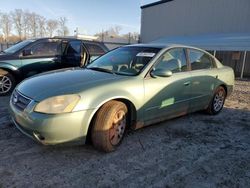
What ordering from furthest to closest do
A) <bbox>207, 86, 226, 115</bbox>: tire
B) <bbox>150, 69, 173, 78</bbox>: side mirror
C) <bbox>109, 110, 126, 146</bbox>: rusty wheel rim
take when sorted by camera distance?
<bbox>207, 86, 226, 115</bbox>: tire → <bbox>150, 69, 173, 78</bbox>: side mirror → <bbox>109, 110, 126, 146</bbox>: rusty wheel rim

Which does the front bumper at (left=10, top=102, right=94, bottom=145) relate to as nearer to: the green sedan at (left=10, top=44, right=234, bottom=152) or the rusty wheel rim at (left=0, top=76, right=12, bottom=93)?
the green sedan at (left=10, top=44, right=234, bottom=152)

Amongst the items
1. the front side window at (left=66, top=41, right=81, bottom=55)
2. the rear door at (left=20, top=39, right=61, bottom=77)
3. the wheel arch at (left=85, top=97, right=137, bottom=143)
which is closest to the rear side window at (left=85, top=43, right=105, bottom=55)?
the front side window at (left=66, top=41, right=81, bottom=55)

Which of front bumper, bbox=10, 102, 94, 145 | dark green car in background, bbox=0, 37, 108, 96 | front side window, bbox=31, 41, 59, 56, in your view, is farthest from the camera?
front side window, bbox=31, 41, 59, 56

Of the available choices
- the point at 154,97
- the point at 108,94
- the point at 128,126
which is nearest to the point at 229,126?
the point at 154,97

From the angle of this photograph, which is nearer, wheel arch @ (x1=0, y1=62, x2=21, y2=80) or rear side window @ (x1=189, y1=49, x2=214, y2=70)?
rear side window @ (x1=189, y1=49, x2=214, y2=70)

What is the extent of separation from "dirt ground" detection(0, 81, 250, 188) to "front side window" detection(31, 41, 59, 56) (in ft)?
9.25

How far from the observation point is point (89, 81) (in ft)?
10.7

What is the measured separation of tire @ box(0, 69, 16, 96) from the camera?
6.16m

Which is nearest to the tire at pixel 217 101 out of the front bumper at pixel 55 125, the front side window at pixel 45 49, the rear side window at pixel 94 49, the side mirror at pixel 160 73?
the side mirror at pixel 160 73

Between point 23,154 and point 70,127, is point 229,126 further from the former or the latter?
point 23,154

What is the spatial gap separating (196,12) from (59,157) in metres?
18.8

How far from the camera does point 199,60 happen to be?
15.8 feet

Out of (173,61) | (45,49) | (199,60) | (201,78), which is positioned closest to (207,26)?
(45,49)

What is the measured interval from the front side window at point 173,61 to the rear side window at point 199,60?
25cm
